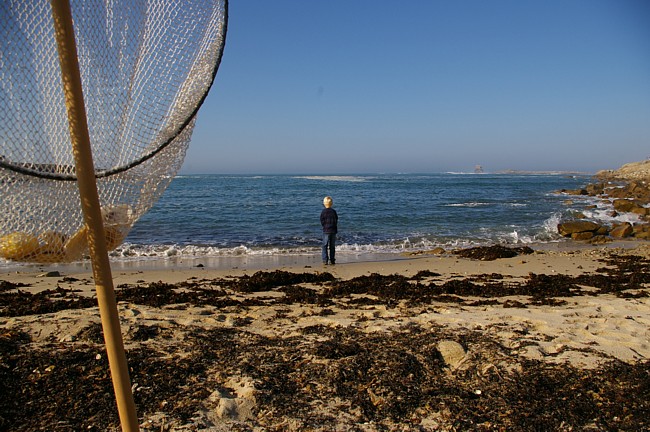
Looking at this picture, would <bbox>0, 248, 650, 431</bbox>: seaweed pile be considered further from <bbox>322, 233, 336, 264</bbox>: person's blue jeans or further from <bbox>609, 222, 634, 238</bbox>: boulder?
<bbox>609, 222, 634, 238</bbox>: boulder

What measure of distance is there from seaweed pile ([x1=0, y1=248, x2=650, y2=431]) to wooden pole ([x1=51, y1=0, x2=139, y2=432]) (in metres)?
1.62

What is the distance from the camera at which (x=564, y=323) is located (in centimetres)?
560

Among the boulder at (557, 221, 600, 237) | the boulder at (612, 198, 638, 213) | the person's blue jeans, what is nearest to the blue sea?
the boulder at (557, 221, 600, 237)

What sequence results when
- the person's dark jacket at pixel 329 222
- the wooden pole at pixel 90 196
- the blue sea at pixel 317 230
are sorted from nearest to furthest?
the wooden pole at pixel 90 196
the person's dark jacket at pixel 329 222
the blue sea at pixel 317 230

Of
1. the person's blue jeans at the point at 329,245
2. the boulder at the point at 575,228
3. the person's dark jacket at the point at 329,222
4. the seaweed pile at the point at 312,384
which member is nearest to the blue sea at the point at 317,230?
the boulder at the point at 575,228

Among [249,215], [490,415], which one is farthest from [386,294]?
[249,215]

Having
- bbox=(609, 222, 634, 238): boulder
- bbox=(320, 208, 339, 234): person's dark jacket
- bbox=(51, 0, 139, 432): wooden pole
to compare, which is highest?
bbox=(51, 0, 139, 432): wooden pole

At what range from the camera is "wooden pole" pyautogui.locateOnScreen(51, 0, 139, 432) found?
1.70 m

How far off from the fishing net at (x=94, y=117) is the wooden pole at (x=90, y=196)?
1.52 feet

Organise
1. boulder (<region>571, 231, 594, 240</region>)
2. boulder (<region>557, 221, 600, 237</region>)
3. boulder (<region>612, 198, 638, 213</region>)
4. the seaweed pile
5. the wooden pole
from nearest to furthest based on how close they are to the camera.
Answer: the wooden pole, the seaweed pile, boulder (<region>571, 231, 594, 240</region>), boulder (<region>557, 221, 600, 237</region>), boulder (<region>612, 198, 638, 213</region>)

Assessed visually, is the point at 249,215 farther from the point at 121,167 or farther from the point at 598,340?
the point at 121,167

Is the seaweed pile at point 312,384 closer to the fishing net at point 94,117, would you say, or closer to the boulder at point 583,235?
the fishing net at point 94,117

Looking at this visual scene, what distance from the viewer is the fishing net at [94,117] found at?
82.5 inches

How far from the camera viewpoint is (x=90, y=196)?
181cm
